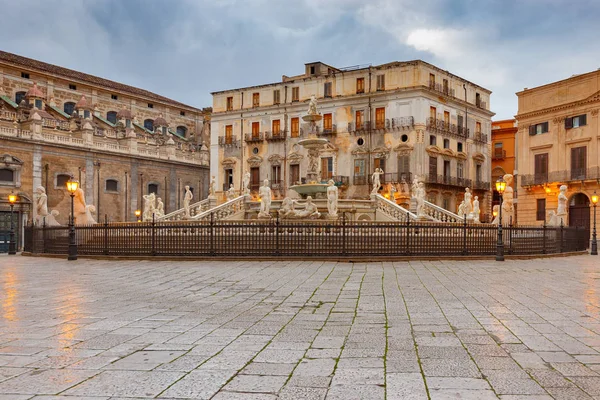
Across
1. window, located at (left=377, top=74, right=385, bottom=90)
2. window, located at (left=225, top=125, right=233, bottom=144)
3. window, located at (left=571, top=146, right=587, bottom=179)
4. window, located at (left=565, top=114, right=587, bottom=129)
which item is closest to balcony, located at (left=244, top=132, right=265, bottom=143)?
window, located at (left=225, top=125, right=233, bottom=144)

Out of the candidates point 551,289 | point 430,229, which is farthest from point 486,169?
point 551,289

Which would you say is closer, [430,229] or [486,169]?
[430,229]

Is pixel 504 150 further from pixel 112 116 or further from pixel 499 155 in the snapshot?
pixel 112 116

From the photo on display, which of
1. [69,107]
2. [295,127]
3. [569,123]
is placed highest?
[69,107]

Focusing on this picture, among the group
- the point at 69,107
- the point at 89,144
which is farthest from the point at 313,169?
the point at 69,107

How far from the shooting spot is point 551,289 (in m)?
10.2

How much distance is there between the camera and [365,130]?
→ 4369 centimetres

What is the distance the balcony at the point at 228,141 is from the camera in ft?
162

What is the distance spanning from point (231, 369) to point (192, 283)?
6.43 metres

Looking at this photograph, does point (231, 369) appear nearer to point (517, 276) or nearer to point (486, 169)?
point (517, 276)

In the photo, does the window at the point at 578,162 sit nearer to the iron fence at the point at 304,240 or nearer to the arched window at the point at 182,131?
the iron fence at the point at 304,240

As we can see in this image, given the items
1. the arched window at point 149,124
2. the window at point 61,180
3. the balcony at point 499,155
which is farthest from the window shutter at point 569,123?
the arched window at point 149,124

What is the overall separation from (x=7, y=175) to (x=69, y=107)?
1177 cm

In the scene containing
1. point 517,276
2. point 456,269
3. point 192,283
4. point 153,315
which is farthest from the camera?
point 456,269
